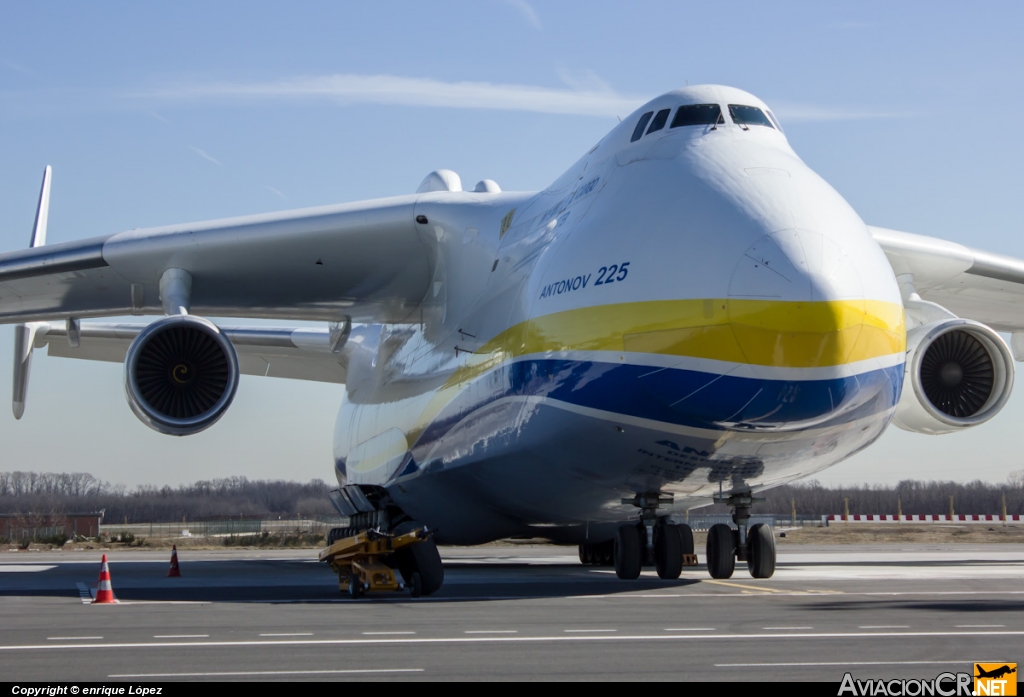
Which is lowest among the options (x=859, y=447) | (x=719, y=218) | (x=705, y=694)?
(x=705, y=694)

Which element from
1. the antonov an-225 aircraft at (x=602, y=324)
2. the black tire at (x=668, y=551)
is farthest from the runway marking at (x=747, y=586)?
the black tire at (x=668, y=551)

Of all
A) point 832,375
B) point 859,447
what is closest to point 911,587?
point 859,447

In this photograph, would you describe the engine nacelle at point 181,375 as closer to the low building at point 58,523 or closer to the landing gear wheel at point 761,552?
the landing gear wheel at point 761,552

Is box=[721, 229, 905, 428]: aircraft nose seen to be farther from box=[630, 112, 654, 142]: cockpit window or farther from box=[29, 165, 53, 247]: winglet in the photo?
box=[29, 165, 53, 247]: winglet

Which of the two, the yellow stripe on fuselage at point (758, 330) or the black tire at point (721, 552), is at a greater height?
the yellow stripe on fuselage at point (758, 330)

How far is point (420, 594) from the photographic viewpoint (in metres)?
10.4

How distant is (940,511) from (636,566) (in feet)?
146

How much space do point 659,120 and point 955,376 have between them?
369cm

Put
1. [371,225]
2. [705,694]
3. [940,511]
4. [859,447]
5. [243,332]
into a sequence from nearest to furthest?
[705,694], [859,447], [371,225], [243,332], [940,511]

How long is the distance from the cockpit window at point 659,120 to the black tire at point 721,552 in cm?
331

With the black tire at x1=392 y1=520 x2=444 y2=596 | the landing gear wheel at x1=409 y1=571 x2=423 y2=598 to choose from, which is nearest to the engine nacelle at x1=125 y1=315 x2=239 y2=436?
the black tire at x1=392 y1=520 x2=444 y2=596

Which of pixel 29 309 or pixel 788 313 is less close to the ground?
pixel 29 309

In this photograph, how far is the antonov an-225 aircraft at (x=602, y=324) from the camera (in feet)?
26.9

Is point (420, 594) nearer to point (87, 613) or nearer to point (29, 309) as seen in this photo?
point (87, 613)
